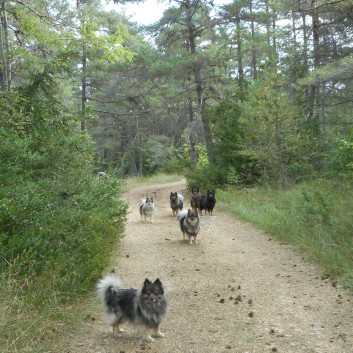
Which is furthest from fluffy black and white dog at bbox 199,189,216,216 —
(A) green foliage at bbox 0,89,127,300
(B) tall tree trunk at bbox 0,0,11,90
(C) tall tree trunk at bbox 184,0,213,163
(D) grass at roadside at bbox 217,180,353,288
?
(B) tall tree trunk at bbox 0,0,11,90

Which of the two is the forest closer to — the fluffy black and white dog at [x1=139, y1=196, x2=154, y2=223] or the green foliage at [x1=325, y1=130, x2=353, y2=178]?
the green foliage at [x1=325, y1=130, x2=353, y2=178]

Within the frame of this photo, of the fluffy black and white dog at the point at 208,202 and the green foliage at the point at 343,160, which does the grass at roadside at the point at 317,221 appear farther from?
the fluffy black and white dog at the point at 208,202

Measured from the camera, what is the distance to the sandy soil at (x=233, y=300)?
491cm

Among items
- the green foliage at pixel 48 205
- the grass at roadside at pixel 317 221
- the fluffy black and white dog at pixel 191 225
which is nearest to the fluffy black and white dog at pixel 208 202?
the grass at roadside at pixel 317 221

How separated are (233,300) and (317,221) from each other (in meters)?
4.30

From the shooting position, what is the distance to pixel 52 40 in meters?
8.73

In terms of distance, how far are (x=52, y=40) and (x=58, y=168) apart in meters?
2.92

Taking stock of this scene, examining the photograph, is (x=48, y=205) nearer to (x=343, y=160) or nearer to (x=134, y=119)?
(x=343, y=160)

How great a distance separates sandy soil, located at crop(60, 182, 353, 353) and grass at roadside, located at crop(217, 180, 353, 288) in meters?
0.29

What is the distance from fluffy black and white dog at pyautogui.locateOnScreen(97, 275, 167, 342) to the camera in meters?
5.03

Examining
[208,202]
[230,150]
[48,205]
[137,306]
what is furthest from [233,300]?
[230,150]

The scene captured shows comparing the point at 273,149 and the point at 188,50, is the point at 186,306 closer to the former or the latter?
the point at 273,149

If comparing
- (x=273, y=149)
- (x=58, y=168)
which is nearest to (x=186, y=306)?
(x=58, y=168)

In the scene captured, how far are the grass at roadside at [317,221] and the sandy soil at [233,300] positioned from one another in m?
0.29
